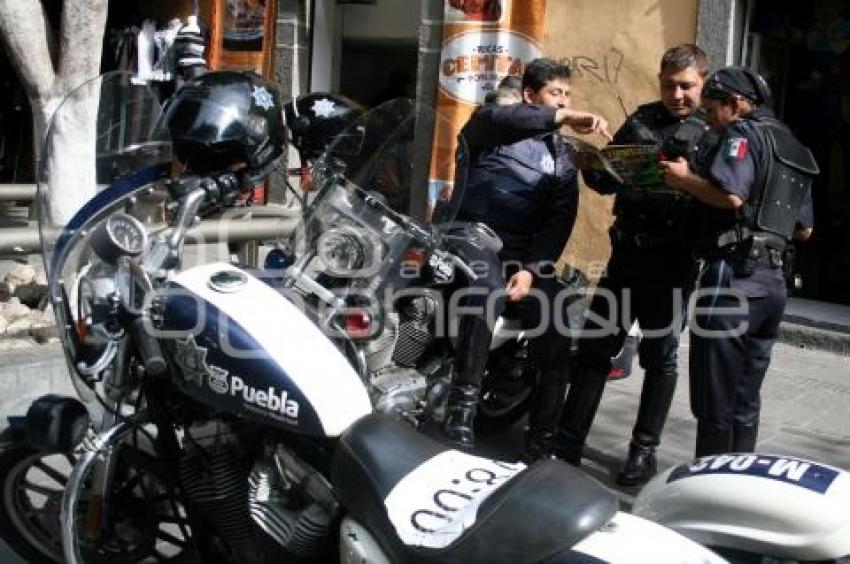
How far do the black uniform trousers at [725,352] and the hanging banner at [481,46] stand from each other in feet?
14.2

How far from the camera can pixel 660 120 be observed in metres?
4.16

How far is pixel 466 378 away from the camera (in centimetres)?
388

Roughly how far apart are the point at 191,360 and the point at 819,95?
6.15 metres

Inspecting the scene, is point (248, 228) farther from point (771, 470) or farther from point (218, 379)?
point (771, 470)

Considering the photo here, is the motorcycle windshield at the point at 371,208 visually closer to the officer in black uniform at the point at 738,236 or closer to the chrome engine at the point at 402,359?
the chrome engine at the point at 402,359

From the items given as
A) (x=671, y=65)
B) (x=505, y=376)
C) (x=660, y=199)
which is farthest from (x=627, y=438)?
(x=671, y=65)

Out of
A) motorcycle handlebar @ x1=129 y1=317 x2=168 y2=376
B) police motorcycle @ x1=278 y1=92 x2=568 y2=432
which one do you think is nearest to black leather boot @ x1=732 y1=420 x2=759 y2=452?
police motorcycle @ x1=278 y1=92 x2=568 y2=432

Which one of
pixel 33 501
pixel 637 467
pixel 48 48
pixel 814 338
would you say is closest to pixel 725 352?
pixel 637 467

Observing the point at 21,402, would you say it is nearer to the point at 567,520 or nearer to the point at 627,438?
the point at 627,438

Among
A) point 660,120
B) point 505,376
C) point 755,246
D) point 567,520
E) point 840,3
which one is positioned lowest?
point 505,376

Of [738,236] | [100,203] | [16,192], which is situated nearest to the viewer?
[100,203]

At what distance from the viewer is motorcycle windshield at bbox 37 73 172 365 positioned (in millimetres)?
2736

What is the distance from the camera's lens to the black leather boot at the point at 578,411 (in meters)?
4.28

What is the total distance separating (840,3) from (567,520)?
6.37m
